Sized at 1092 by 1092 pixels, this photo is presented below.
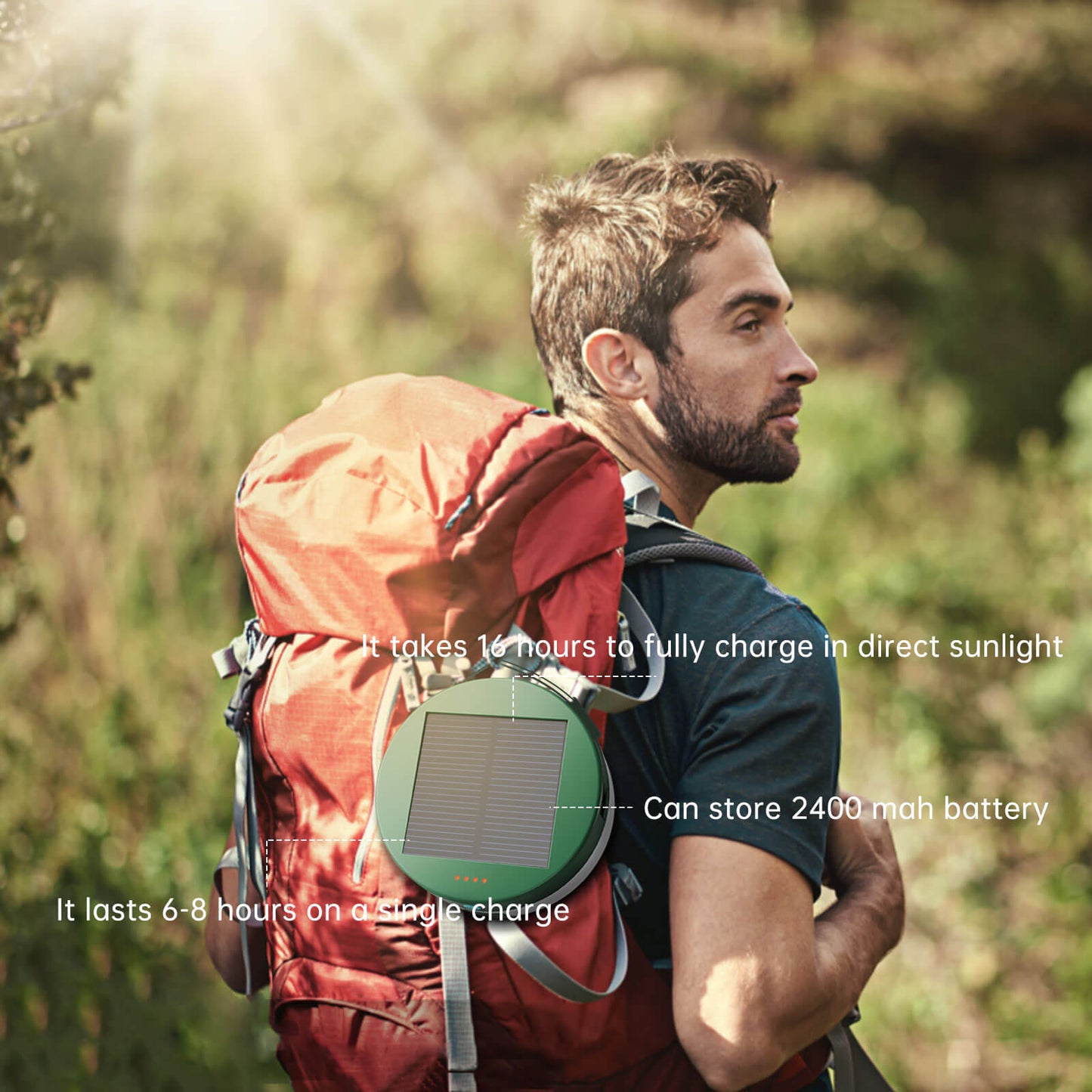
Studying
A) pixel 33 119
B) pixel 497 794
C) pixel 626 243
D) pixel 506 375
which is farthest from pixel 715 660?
pixel 506 375

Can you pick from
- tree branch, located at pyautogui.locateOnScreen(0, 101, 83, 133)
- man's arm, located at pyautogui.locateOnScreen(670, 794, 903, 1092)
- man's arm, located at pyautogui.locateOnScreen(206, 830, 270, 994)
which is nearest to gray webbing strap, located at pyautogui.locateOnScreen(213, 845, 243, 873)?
man's arm, located at pyautogui.locateOnScreen(206, 830, 270, 994)

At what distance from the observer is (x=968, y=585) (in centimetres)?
458

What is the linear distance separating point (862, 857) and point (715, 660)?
0.43 metres

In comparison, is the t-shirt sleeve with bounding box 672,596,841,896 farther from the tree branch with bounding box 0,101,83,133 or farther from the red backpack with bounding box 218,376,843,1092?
the tree branch with bounding box 0,101,83,133

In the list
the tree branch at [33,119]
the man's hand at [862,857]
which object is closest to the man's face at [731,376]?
the man's hand at [862,857]

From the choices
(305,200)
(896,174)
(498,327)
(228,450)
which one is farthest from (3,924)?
(896,174)

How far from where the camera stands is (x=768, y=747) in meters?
1.31

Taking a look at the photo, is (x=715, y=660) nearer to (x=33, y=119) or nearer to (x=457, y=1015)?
(x=457, y=1015)

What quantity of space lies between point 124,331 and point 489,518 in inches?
205

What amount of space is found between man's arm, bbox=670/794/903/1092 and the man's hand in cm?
21

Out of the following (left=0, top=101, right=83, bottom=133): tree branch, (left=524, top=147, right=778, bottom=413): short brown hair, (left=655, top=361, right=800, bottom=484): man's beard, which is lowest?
(left=655, top=361, right=800, bottom=484): man's beard

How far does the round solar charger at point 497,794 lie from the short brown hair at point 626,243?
0.64m

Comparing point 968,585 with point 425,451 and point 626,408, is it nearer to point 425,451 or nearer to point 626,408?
point 626,408

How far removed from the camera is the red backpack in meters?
1.23
